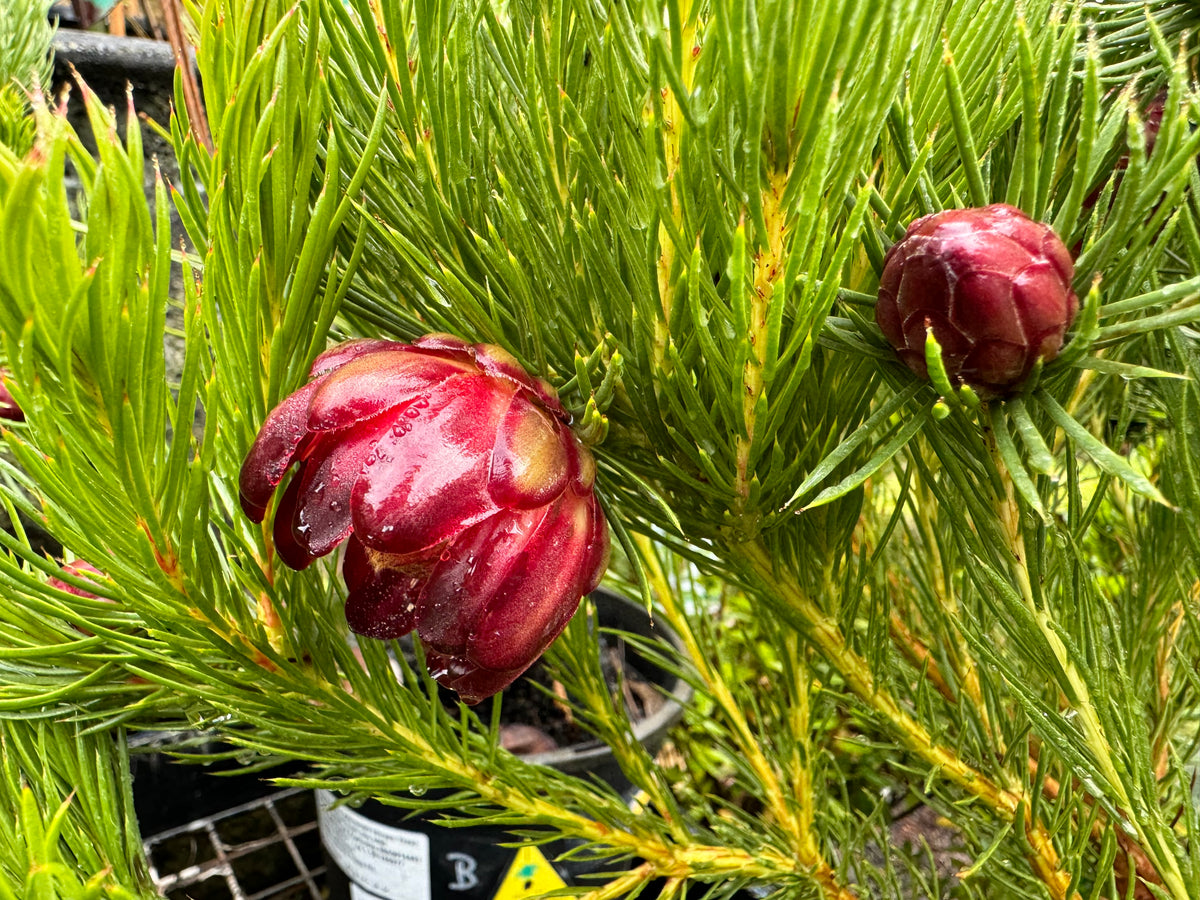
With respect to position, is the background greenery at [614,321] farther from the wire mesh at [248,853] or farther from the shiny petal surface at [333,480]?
the wire mesh at [248,853]

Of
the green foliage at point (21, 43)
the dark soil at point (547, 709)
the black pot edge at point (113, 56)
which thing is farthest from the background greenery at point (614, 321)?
the black pot edge at point (113, 56)

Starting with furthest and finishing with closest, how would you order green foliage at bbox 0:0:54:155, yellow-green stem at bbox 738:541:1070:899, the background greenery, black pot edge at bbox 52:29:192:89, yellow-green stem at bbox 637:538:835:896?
black pot edge at bbox 52:29:192:89
green foliage at bbox 0:0:54:155
yellow-green stem at bbox 637:538:835:896
yellow-green stem at bbox 738:541:1070:899
the background greenery

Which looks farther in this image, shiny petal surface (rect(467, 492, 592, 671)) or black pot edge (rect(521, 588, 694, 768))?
black pot edge (rect(521, 588, 694, 768))

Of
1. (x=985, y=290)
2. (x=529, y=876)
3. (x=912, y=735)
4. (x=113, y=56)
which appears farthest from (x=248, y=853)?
(x=113, y=56)

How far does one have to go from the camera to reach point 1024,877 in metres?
0.36

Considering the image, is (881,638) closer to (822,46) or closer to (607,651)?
(822,46)

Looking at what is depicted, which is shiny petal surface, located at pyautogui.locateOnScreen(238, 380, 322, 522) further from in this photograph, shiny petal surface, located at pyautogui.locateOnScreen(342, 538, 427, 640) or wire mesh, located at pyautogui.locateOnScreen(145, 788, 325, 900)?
wire mesh, located at pyautogui.locateOnScreen(145, 788, 325, 900)

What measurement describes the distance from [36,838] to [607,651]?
648mm

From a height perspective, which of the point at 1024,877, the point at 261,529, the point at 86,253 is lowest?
the point at 1024,877

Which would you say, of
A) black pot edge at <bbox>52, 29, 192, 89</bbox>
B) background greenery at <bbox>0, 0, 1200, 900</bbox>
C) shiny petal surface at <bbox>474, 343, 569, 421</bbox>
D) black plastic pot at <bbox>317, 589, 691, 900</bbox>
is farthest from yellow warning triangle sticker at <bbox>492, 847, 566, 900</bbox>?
black pot edge at <bbox>52, 29, 192, 89</bbox>

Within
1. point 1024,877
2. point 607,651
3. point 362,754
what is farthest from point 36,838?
point 607,651

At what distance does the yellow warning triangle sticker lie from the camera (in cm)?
47

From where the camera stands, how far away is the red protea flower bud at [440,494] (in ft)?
0.67

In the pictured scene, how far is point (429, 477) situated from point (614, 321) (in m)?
0.08
